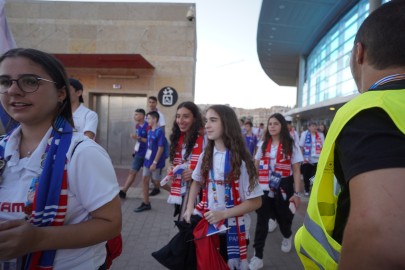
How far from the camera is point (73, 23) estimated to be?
11086 mm

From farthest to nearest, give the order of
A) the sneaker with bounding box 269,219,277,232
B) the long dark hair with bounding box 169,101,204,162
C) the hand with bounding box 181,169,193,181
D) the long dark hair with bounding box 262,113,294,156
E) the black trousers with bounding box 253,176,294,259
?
the sneaker with bounding box 269,219,277,232
the long dark hair with bounding box 262,113,294,156
the black trousers with bounding box 253,176,294,259
the long dark hair with bounding box 169,101,204,162
the hand with bounding box 181,169,193,181

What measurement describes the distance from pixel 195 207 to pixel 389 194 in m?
2.19

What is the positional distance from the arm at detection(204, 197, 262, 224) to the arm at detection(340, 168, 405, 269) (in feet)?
5.39

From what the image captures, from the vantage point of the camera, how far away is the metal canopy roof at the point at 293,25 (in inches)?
657

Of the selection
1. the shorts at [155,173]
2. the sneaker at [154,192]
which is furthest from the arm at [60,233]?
the sneaker at [154,192]

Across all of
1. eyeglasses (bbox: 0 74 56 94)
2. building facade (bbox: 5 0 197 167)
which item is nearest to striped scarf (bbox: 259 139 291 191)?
eyeglasses (bbox: 0 74 56 94)

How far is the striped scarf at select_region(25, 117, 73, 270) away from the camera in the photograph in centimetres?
133

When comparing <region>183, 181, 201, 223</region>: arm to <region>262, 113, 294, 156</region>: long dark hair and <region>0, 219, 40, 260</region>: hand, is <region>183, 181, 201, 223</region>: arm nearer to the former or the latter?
<region>0, 219, 40, 260</region>: hand

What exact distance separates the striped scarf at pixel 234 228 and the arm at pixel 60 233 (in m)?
1.32

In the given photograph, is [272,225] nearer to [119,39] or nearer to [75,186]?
[75,186]

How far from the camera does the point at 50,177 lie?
53.6 inches

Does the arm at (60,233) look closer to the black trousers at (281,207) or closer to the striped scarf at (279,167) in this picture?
the black trousers at (281,207)

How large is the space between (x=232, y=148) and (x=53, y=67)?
1.74 meters

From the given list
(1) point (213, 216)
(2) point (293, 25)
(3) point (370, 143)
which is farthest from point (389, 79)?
(2) point (293, 25)
